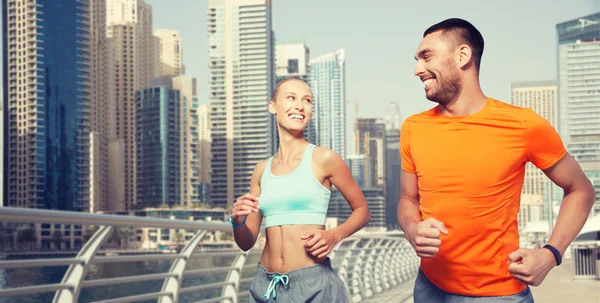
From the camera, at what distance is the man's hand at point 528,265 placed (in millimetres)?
2117

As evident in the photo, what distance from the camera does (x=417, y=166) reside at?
2.40 meters

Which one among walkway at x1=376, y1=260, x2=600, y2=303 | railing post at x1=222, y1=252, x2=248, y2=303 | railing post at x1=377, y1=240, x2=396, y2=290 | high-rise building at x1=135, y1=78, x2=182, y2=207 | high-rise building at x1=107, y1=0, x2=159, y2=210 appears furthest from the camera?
high-rise building at x1=107, y1=0, x2=159, y2=210

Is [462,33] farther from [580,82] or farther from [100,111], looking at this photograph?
[100,111]

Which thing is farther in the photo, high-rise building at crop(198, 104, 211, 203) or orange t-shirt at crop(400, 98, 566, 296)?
→ high-rise building at crop(198, 104, 211, 203)

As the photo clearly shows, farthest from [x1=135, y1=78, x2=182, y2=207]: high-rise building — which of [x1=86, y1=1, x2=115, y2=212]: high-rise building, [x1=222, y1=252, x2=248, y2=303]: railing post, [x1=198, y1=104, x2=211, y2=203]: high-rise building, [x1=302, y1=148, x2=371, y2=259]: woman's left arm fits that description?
[x1=302, y1=148, x2=371, y2=259]: woman's left arm

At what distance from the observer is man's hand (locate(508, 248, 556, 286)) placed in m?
2.12

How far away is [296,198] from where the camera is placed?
3.13 meters

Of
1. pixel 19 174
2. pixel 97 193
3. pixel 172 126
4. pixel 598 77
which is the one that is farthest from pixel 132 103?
pixel 598 77

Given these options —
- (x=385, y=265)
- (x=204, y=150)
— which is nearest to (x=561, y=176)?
(x=385, y=265)

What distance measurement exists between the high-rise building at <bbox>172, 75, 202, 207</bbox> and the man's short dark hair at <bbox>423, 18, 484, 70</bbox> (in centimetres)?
16975

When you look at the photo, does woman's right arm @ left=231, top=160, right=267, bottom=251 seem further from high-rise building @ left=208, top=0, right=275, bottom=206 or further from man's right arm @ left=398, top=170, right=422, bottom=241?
high-rise building @ left=208, top=0, right=275, bottom=206

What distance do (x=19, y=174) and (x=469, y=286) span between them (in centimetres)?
14162

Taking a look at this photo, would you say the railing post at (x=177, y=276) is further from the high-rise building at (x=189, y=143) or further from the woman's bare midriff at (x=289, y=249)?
the high-rise building at (x=189, y=143)

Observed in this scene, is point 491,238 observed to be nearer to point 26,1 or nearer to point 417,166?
point 417,166
